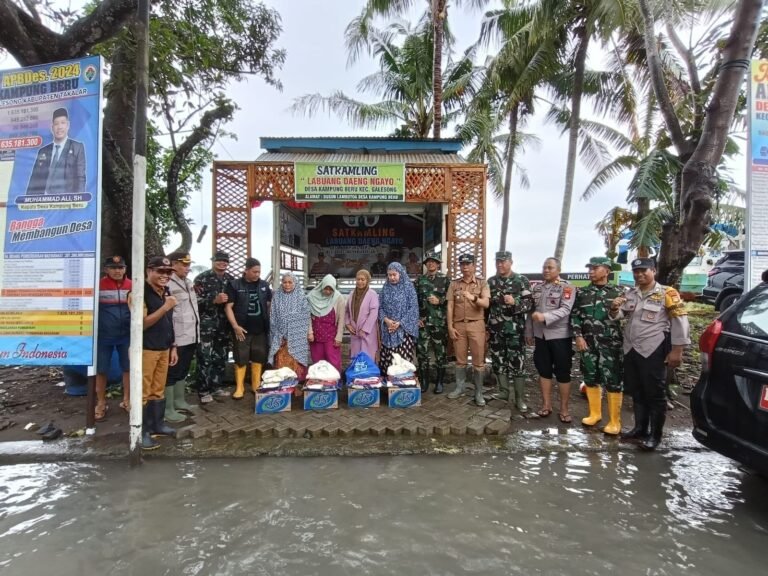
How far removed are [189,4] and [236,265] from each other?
400 centimetres

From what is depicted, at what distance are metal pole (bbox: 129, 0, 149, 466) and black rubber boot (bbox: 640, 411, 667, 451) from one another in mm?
4321

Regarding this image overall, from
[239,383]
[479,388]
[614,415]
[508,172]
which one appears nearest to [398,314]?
[479,388]

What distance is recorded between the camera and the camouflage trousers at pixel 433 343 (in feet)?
16.1

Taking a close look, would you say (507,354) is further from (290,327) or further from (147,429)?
(147,429)

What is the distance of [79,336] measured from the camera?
11.6ft

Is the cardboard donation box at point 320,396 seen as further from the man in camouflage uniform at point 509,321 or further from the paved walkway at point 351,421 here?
the man in camouflage uniform at point 509,321

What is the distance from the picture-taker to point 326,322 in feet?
15.6

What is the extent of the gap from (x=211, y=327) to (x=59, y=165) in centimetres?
212

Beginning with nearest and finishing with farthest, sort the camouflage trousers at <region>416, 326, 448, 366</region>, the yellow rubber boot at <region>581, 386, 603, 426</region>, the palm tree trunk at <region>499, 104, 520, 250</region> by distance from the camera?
the yellow rubber boot at <region>581, 386, 603, 426</region>, the camouflage trousers at <region>416, 326, 448, 366</region>, the palm tree trunk at <region>499, 104, 520, 250</region>

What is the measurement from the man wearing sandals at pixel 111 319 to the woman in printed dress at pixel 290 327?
1.50 m

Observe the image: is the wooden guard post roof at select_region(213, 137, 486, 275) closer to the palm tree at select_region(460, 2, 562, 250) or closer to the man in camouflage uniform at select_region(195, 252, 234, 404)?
the man in camouflage uniform at select_region(195, 252, 234, 404)

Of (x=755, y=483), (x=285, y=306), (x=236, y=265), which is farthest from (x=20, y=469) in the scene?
(x=755, y=483)

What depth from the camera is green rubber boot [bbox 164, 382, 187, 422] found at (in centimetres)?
408


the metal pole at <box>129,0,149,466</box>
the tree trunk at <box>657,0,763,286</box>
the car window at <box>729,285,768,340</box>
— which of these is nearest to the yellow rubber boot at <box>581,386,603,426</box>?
the car window at <box>729,285,768,340</box>
